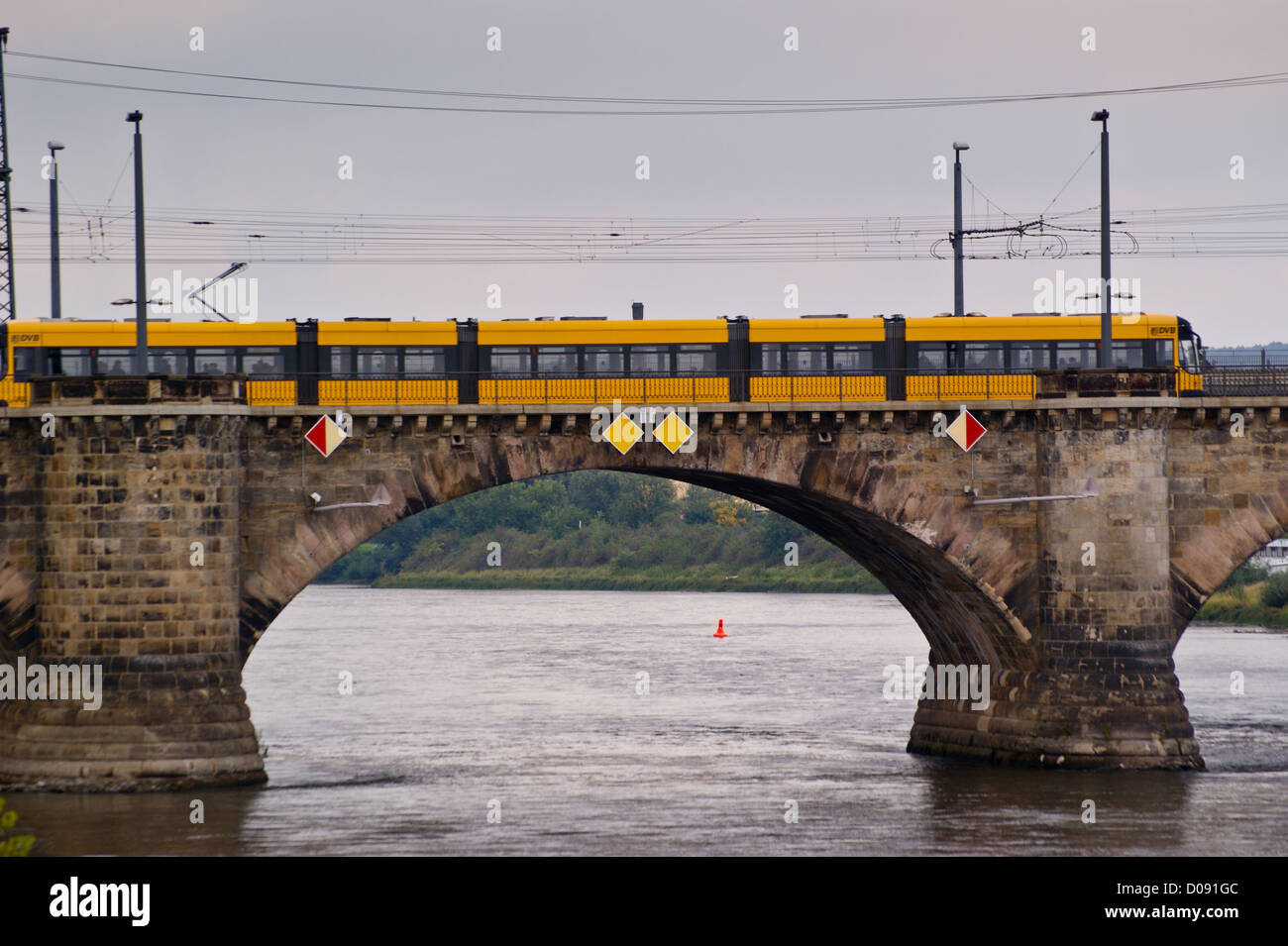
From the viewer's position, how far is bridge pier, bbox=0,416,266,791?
44688 millimetres

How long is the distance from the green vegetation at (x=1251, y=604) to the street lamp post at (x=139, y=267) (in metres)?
66.5

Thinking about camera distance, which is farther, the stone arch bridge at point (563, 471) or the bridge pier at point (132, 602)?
the stone arch bridge at point (563, 471)

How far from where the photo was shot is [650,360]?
1927 inches

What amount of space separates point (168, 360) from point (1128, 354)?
83.8 ft

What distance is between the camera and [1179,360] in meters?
51.6

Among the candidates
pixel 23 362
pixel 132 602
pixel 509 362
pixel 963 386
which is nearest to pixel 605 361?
pixel 509 362

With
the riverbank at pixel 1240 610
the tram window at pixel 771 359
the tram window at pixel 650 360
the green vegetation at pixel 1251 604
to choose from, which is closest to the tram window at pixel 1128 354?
the tram window at pixel 771 359

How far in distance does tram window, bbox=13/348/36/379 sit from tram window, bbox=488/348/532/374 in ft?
38.3

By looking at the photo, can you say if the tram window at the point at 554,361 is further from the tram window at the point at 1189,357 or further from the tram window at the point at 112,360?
the tram window at the point at 1189,357

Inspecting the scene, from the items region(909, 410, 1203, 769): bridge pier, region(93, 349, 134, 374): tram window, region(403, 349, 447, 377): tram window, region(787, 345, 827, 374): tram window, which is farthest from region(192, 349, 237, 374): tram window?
region(909, 410, 1203, 769): bridge pier

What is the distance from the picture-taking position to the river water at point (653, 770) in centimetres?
4119
